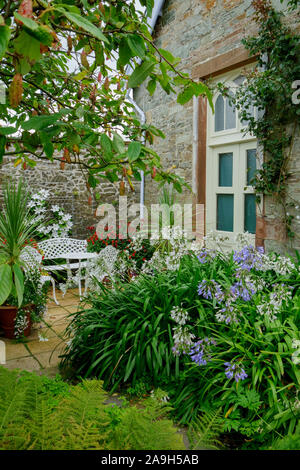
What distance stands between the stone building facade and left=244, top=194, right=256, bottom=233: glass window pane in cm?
27

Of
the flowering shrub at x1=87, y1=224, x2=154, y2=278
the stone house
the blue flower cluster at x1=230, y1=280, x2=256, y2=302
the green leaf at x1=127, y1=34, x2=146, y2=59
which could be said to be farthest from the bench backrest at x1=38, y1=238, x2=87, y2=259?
the green leaf at x1=127, y1=34, x2=146, y2=59

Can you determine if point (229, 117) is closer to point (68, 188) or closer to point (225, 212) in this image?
point (225, 212)

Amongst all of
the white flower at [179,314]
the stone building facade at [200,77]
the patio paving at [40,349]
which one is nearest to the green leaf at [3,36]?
the white flower at [179,314]

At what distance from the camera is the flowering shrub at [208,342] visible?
1.80 m

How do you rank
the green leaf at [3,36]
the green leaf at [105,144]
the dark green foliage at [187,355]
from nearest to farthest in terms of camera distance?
the green leaf at [3,36] → the green leaf at [105,144] → the dark green foliage at [187,355]

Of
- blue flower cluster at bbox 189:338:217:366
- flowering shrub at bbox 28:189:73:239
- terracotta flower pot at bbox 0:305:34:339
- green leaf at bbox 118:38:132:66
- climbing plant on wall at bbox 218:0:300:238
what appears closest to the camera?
green leaf at bbox 118:38:132:66

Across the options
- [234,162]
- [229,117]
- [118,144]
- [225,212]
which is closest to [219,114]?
[229,117]

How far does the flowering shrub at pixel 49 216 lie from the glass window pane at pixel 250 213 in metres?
3.54

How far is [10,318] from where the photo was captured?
3.52 m

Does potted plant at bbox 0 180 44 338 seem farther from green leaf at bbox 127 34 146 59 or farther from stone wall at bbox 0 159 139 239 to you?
stone wall at bbox 0 159 139 239

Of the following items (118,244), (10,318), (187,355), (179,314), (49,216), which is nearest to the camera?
(179,314)

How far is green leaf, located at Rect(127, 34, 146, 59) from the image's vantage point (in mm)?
1007

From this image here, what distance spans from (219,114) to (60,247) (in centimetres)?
339

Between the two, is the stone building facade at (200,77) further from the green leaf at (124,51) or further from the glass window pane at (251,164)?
the green leaf at (124,51)
